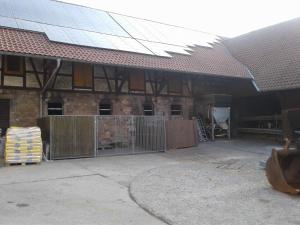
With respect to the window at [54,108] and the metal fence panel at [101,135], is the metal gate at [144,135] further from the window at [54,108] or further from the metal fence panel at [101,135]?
the window at [54,108]

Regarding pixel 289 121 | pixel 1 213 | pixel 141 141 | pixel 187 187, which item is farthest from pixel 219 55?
pixel 1 213

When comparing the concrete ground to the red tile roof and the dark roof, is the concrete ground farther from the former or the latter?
the dark roof

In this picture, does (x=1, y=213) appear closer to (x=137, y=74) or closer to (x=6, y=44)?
(x=6, y=44)

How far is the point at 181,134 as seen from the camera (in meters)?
14.5

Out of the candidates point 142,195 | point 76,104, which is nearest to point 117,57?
point 76,104

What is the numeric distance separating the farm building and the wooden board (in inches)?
93.1

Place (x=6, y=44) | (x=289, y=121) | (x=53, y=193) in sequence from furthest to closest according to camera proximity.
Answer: (x=289, y=121) < (x=6, y=44) < (x=53, y=193)

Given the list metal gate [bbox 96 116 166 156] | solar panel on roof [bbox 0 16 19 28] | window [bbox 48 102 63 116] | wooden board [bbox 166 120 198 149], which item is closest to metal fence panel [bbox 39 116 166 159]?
metal gate [bbox 96 116 166 156]

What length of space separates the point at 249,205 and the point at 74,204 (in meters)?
3.05

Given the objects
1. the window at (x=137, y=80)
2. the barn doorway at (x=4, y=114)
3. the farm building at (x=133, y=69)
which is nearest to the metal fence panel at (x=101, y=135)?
the farm building at (x=133, y=69)

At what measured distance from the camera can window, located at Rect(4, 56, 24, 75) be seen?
491 inches

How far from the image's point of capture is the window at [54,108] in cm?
1358

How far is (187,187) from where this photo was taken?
7.17 metres

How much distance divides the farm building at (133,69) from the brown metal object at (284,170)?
7.53 meters
